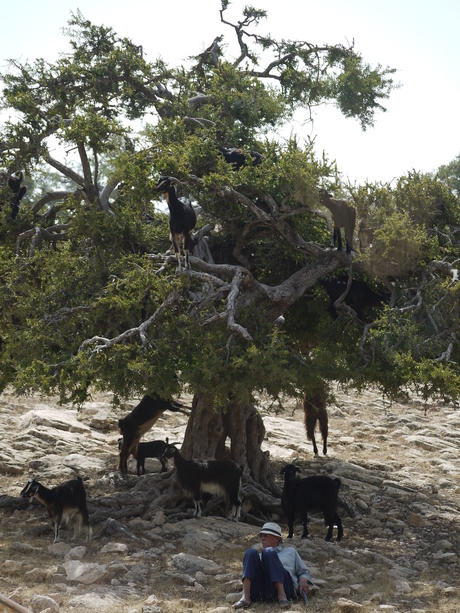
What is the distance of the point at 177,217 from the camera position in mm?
10703

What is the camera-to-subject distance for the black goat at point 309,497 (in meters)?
10.7

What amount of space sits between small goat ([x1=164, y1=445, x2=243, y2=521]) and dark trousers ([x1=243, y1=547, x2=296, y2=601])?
142 inches

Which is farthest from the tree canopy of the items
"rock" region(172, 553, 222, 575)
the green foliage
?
"rock" region(172, 553, 222, 575)

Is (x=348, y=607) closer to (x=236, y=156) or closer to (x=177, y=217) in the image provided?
(x=177, y=217)

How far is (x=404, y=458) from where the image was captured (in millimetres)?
17062

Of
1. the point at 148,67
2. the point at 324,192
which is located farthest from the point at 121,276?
the point at 148,67

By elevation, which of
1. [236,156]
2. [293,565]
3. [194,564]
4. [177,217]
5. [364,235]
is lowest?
[194,564]

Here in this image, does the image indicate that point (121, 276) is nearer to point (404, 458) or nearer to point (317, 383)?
point (317, 383)

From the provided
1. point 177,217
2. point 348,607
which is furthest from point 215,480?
point 348,607

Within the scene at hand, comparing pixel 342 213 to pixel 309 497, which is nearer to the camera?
pixel 309 497

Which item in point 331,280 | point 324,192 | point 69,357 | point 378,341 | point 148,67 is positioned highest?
point 148,67

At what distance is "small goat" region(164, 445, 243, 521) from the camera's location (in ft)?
37.0

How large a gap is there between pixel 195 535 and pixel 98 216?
16.0ft

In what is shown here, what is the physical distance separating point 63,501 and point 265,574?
11.4ft
